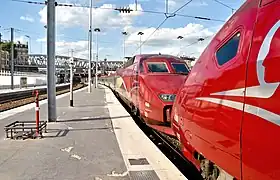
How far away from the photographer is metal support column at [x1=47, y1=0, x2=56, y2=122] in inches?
493

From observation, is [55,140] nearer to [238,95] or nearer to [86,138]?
[86,138]

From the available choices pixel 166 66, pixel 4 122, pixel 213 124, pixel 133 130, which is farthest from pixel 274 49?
pixel 4 122

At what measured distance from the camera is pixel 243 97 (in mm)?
3074

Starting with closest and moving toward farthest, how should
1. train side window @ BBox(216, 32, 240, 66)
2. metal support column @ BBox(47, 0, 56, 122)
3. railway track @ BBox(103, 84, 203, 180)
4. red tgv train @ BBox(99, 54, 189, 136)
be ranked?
train side window @ BBox(216, 32, 240, 66)
railway track @ BBox(103, 84, 203, 180)
red tgv train @ BBox(99, 54, 189, 136)
metal support column @ BBox(47, 0, 56, 122)

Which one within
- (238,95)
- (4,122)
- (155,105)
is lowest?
(4,122)

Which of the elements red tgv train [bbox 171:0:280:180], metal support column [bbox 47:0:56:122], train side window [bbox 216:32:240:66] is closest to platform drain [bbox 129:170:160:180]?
red tgv train [bbox 171:0:280:180]

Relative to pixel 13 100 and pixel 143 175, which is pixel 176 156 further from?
pixel 13 100

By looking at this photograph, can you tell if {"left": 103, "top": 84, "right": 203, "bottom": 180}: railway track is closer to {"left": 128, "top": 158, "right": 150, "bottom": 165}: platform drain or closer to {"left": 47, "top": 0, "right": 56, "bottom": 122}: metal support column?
{"left": 128, "top": 158, "right": 150, "bottom": 165}: platform drain

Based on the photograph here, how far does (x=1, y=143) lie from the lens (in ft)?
29.1

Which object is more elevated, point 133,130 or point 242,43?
point 242,43

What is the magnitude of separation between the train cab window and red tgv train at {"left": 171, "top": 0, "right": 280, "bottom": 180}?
24.6 ft

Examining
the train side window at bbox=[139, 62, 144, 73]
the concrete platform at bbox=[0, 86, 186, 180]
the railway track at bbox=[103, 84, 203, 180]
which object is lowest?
the railway track at bbox=[103, 84, 203, 180]

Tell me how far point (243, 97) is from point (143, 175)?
3.39m

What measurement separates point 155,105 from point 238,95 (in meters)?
6.69
